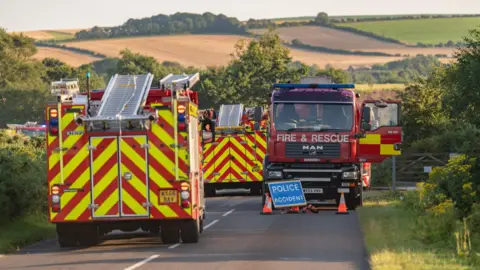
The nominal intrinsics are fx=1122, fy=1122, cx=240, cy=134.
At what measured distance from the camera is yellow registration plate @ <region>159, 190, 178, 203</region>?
2145 cm

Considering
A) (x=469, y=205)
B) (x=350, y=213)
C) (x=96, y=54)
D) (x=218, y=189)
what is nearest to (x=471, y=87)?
(x=350, y=213)

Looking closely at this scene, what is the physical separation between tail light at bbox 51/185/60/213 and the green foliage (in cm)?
14507

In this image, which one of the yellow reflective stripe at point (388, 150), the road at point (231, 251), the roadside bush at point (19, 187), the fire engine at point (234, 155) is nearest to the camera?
the road at point (231, 251)

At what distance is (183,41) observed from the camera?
155 meters

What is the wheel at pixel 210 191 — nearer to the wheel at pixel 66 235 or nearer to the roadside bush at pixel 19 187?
the roadside bush at pixel 19 187

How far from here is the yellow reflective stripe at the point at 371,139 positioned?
100 feet

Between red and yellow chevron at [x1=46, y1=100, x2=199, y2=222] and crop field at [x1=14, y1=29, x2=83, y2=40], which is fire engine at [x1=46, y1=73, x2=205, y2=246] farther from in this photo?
crop field at [x1=14, y1=29, x2=83, y2=40]

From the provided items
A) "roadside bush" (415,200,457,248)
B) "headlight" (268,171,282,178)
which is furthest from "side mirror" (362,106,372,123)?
"roadside bush" (415,200,457,248)

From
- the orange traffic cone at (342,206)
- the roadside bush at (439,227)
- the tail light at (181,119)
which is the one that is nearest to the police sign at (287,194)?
the orange traffic cone at (342,206)

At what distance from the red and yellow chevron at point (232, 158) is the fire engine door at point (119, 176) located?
781 inches

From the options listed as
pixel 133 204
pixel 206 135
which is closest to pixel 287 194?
pixel 206 135

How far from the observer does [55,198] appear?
70.6 feet

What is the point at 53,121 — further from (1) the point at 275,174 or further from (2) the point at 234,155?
(2) the point at 234,155

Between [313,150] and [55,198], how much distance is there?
32.0 ft
